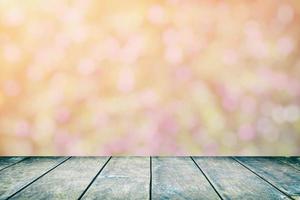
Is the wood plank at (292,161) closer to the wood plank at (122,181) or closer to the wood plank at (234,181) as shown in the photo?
the wood plank at (234,181)

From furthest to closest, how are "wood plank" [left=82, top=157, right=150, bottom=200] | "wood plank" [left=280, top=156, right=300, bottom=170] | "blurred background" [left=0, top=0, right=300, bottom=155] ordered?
1. "blurred background" [left=0, top=0, right=300, bottom=155]
2. "wood plank" [left=280, top=156, right=300, bottom=170]
3. "wood plank" [left=82, top=157, right=150, bottom=200]

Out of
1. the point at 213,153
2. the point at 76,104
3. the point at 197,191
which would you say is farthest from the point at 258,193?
the point at 76,104

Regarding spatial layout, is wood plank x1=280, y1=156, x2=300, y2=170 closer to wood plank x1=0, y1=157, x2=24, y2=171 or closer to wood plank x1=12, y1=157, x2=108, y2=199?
wood plank x1=12, y1=157, x2=108, y2=199

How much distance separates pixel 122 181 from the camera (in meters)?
1.07

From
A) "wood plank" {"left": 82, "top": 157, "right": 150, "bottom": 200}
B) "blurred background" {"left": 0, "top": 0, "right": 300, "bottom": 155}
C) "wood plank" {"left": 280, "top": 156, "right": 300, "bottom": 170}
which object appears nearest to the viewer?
"wood plank" {"left": 82, "top": 157, "right": 150, "bottom": 200}

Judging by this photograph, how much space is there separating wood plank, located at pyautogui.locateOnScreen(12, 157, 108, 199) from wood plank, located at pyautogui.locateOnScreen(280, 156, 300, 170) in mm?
741

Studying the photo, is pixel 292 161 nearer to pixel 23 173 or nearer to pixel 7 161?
pixel 23 173

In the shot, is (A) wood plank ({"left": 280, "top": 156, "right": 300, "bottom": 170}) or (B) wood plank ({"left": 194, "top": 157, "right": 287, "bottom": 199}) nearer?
(B) wood plank ({"left": 194, "top": 157, "right": 287, "bottom": 199})

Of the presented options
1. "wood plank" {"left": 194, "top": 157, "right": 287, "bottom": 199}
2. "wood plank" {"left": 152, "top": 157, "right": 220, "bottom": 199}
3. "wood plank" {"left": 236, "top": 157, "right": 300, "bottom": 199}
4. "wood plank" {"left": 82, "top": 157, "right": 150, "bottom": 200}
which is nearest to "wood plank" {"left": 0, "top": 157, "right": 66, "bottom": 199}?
"wood plank" {"left": 82, "top": 157, "right": 150, "bottom": 200}

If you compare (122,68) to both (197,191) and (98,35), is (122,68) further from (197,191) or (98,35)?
(197,191)

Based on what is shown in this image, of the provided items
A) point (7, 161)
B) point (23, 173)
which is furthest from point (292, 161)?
point (7, 161)

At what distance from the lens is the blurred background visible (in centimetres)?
150

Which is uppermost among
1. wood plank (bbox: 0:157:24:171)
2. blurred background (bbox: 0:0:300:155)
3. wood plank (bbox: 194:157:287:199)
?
blurred background (bbox: 0:0:300:155)

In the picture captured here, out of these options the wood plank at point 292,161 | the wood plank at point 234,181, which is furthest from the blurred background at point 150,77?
the wood plank at point 234,181
